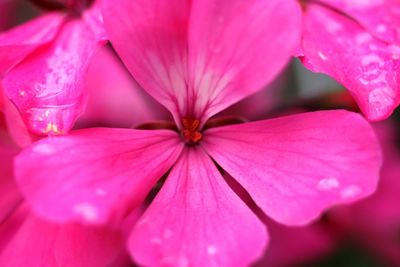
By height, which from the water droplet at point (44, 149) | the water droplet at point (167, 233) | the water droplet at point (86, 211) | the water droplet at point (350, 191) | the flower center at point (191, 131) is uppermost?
the flower center at point (191, 131)

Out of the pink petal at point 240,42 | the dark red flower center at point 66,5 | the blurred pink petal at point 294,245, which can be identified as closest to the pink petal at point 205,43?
the pink petal at point 240,42

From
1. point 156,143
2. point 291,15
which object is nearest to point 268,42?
point 291,15

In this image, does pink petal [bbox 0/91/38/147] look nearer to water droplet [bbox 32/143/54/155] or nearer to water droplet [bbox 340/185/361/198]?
water droplet [bbox 32/143/54/155]

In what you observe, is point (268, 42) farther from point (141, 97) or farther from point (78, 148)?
point (141, 97)

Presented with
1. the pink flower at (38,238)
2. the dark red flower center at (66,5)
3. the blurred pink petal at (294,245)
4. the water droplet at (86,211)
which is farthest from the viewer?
the blurred pink petal at (294,245)

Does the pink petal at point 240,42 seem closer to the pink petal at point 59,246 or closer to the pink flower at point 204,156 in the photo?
the pink flower at point 204,156

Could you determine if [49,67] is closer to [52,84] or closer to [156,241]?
[52,84]
